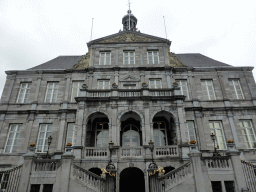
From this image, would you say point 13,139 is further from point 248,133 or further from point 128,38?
point 248,133

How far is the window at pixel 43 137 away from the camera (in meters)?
17.6

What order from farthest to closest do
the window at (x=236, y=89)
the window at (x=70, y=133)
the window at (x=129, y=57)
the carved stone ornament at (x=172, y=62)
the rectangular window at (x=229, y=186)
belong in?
the carved stone ornament at (x=172, y=62) → the window at (x=129, y=57) → the window at (x=236, y=89) → the window at (x=70, y=133) → the rectangular window at (x=229, y=186)

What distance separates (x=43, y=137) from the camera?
18.1m

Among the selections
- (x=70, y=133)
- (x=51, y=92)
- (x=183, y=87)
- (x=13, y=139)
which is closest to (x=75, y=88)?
(x=51, y=92)

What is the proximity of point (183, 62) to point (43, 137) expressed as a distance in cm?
1726

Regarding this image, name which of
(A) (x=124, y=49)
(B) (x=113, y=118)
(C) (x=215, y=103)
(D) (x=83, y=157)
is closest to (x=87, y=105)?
(B) (x=113, y=118)

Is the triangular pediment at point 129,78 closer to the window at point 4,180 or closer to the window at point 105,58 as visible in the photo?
the window at point 105,58

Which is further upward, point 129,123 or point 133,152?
point 129,123

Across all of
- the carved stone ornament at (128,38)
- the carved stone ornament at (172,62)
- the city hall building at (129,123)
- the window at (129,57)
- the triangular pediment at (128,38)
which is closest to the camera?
the city hall building at (129,123)

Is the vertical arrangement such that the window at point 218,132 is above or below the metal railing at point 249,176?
above

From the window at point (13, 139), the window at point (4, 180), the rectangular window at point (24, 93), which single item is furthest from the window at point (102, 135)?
the rectangular window at point (24, 93)

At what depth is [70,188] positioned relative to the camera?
10.4 m

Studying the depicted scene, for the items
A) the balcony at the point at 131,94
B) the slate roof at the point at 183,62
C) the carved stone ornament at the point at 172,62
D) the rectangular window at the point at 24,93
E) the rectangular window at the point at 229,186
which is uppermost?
the slate roof at the point at 183,62

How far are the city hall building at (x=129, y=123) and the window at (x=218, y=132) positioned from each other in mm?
89
